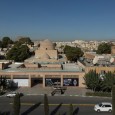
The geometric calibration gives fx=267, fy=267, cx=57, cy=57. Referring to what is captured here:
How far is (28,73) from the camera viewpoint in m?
54.3

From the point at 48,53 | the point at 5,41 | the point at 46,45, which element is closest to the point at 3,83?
the point at 48,53

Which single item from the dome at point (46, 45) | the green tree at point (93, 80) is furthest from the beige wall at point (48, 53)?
the green tree at point (93, 80)

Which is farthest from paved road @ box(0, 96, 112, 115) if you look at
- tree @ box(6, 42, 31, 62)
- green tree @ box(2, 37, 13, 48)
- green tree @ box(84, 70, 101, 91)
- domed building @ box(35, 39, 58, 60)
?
green tree @ box(2, 37, 13, 48)

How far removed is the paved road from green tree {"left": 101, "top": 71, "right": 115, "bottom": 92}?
10.6ft

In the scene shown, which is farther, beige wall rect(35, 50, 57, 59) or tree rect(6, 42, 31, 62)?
tree rect(6, 42, 31, 62)

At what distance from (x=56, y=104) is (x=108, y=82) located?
11211mm

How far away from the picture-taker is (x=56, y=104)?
1550 inches

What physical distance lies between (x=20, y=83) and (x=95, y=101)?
18481 millimetres

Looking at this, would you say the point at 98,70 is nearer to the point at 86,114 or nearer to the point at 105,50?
the point at 86,114

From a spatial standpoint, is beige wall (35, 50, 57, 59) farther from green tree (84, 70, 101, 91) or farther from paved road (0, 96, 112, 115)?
paved road (0, 96, 112, 115)

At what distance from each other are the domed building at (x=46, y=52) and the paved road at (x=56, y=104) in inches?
1488

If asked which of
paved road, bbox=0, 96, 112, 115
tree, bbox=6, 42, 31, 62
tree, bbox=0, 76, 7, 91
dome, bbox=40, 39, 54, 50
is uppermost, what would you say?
dome, bbox=40, 39, 54, 50

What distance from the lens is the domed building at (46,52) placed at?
8194cm

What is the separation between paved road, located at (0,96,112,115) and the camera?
116 feet
